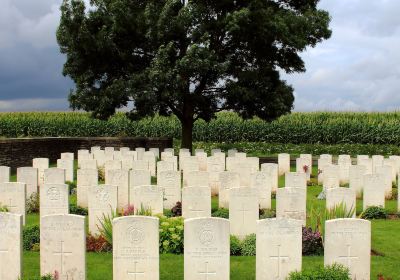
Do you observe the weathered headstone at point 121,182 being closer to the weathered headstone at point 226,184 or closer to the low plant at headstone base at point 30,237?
the weathered headstone at point 226,184

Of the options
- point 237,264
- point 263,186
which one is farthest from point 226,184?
point 237,264

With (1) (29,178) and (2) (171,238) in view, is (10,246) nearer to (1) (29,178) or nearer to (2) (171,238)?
(2) (171,238)

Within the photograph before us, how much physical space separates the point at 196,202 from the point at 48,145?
69.2 feet

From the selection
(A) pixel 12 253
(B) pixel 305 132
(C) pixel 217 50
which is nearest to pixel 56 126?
(B) pixel 305 132

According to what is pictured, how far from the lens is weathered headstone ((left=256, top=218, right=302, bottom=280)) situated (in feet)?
31.2

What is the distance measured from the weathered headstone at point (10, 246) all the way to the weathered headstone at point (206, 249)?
2.63 m

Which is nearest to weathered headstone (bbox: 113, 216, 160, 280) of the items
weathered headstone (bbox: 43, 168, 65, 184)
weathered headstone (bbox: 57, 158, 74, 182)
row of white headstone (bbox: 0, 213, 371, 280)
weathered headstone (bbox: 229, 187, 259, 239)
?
row of white headstone (bbox: 0, 213, 371, 280)

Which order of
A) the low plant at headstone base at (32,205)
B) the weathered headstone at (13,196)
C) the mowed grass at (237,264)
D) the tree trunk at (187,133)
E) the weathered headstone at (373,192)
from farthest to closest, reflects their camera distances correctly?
the tree trunk at (187,133)
the weathered headstone at (373,192)
the low plant at headstone base at (32,205)
the weathered headstone at (13,196)
the mowed grass at (237,264)

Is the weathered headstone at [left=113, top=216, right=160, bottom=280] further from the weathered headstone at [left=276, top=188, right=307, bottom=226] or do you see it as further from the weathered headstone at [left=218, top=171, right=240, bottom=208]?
the weathered headstone at [left=218, top=171, right=240, bottom=208]

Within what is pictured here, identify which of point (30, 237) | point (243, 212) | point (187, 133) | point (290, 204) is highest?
point (187, 133)

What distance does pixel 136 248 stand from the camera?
928 centimetres

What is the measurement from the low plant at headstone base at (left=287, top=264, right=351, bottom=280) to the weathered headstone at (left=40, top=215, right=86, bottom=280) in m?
3.30

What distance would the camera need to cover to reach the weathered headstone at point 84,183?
1759 cm

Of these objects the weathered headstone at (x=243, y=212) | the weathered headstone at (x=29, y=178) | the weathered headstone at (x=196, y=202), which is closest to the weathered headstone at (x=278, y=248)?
the weathered headstone at (x=243, y=212)
